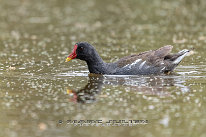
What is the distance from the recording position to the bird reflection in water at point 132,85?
33.6 ft

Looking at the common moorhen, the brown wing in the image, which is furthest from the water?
the brown wing

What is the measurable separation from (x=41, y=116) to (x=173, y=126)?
261 cm

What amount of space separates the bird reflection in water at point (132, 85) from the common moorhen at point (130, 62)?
0.27 metres

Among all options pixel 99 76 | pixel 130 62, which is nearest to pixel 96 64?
pixel 99 76

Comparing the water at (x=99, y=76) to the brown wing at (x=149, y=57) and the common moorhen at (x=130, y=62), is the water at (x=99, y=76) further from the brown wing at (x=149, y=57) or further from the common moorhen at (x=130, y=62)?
the brown wing at (x=149, y=57)

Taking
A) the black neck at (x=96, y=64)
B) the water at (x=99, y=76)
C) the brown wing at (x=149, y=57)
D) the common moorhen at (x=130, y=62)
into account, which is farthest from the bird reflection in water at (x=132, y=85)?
the brown wing at (x=149, y=57)

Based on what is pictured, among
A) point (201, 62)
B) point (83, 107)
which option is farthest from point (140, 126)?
point (201, 62)

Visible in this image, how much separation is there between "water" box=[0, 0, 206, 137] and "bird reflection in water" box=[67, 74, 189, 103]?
23 mm

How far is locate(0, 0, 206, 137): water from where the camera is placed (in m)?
8.31

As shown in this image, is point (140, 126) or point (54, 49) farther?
point (54, 49)

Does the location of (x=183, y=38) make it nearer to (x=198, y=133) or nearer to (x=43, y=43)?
(x=43, y=43)

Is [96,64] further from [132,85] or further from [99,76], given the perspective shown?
[132,85]

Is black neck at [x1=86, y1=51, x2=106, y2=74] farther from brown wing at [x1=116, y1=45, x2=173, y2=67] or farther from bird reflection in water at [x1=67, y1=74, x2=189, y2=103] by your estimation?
brown wing at [x1=116, y1=45, x2=173, y2=67]

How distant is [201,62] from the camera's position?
1362 centimetres
